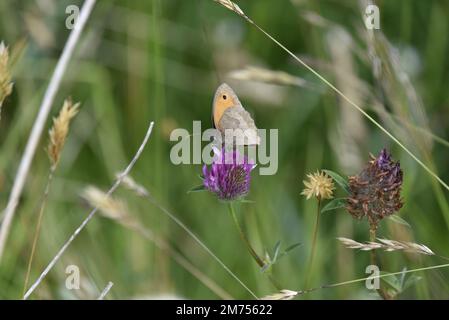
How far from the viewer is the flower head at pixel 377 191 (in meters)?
0.68

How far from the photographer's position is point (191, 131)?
4.55ft

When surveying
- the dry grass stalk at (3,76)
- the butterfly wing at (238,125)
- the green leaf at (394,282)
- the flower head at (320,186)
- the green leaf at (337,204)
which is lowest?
the green leaf at (394,282)

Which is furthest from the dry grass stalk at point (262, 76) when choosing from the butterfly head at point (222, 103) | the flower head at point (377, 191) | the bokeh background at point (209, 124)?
the flower head at point (377, 191)

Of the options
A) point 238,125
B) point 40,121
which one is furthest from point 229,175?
point 40,121

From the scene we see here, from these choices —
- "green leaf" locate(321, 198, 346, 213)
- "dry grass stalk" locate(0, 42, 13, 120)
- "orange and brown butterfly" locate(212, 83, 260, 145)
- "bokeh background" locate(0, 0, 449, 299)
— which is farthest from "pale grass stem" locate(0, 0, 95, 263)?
"green leaf" locate(321, 198, 346, 213)

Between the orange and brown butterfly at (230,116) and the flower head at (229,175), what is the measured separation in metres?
0.02

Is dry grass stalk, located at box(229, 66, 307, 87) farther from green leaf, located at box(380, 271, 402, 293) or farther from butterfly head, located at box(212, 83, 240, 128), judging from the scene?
green leaf, located at box(380, 271, 402, 293)

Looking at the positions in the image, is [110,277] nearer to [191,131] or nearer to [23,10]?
[191,131]

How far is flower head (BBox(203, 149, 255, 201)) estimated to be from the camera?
691 millimetres

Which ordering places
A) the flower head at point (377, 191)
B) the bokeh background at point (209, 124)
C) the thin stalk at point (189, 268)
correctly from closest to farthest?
the flower head at point (377, 191), the thin stalk at point (189, 268), the bokeh background at point (209, 124)

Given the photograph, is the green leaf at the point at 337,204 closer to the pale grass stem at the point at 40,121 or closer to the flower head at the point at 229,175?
the flower head at the point at 229,175

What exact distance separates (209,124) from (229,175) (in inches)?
30.0
